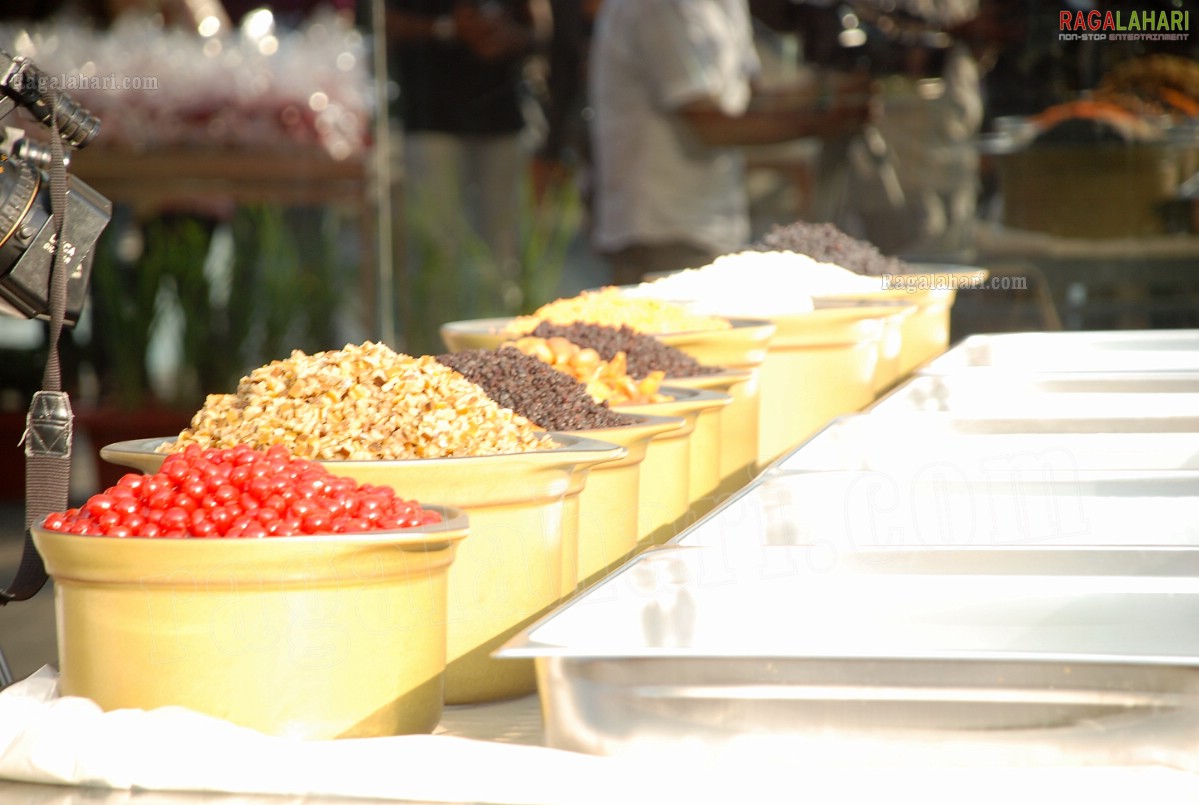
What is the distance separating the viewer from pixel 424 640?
643 millimetres

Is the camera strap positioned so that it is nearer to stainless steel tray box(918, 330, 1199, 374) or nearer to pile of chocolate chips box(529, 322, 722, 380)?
pile of chocolate chips box(529, 322, 722, 380)

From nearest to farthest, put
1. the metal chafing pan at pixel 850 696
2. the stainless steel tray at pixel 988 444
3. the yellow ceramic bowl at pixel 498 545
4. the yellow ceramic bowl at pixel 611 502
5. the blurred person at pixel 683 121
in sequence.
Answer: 1. the metal chafing pan at pixel 850 696
2. the yellow ceramic bowl at pixel 498 545
3. the yellow ceramic bowl at pixel 611 502
4. the stainless steel tray at pixel 988 444
5. the blurred person at pixel 683 121

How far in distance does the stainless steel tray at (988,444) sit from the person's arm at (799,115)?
2.29 metres

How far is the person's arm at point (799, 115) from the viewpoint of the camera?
3355mm

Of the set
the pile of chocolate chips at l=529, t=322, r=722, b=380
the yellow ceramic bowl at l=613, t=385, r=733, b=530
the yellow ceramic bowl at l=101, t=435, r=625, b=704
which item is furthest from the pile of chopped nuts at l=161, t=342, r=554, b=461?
the pile of chocolate chips at l=529, t=322, r=722, b=380

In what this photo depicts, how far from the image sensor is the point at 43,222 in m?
0.90

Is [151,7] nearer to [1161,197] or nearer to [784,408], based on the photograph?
[1161,197]

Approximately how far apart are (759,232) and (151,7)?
→ 5.17 ft

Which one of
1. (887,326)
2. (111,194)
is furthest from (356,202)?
(887,326)

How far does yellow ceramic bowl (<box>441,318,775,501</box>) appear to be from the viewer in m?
1.12

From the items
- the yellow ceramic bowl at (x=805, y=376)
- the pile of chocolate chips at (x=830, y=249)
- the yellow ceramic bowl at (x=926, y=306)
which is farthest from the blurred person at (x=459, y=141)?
the yellow ceramic bowl at (x=805, y=376)

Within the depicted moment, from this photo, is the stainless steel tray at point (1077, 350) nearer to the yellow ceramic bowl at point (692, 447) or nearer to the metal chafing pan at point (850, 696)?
Result: the yellow ceramic bowl at point (692, 447)

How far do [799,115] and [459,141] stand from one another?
3.35 feet

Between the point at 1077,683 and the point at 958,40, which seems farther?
the point at 958,40
